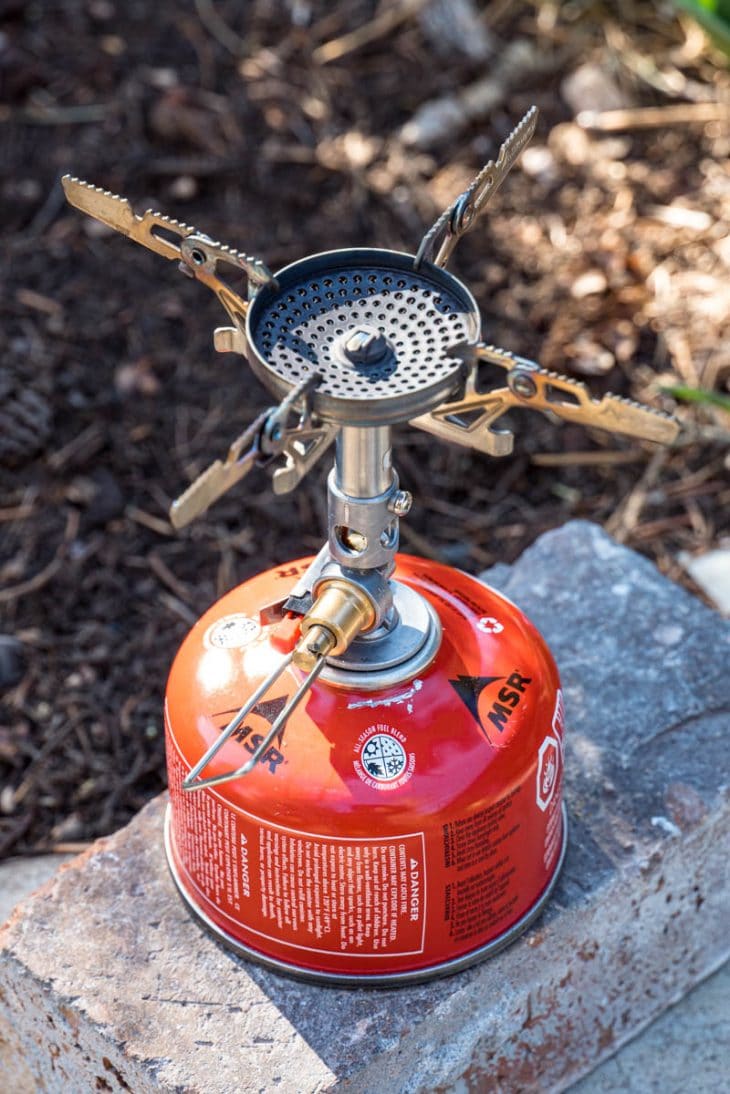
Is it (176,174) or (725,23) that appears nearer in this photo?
(725,23)

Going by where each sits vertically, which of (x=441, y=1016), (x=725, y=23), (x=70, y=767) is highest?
(x=725, y=23)

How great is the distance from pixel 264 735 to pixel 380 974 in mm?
286

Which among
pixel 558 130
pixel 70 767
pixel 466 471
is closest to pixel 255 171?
pixel 558 130

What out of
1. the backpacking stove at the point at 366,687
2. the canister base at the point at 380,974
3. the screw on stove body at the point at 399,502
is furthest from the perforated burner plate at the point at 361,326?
the canister base at the point at 380,974

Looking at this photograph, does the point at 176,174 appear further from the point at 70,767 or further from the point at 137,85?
the point at 70,767

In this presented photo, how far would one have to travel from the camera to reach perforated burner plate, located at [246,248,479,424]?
1046 mm

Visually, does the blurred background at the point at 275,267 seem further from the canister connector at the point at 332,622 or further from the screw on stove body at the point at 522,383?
the screw on stove body at the point at 522,383

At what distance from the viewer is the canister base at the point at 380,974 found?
133 cm

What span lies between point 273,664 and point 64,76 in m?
2.10

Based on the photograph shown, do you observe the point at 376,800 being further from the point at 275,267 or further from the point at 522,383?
the point at 275,267

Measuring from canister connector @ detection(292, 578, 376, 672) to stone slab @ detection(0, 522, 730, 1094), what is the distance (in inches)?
14.8

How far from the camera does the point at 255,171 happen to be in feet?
9.00

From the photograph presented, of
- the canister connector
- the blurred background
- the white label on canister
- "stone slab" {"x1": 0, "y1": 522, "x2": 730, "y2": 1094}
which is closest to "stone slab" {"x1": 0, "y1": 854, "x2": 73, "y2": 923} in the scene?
the blurred background

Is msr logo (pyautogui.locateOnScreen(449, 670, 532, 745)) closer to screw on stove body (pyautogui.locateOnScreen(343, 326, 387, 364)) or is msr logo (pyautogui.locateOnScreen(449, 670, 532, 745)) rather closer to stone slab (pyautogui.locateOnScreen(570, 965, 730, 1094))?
screw on stove body (pyautogui.locateOnScreen(343, 326, 387, 364))
